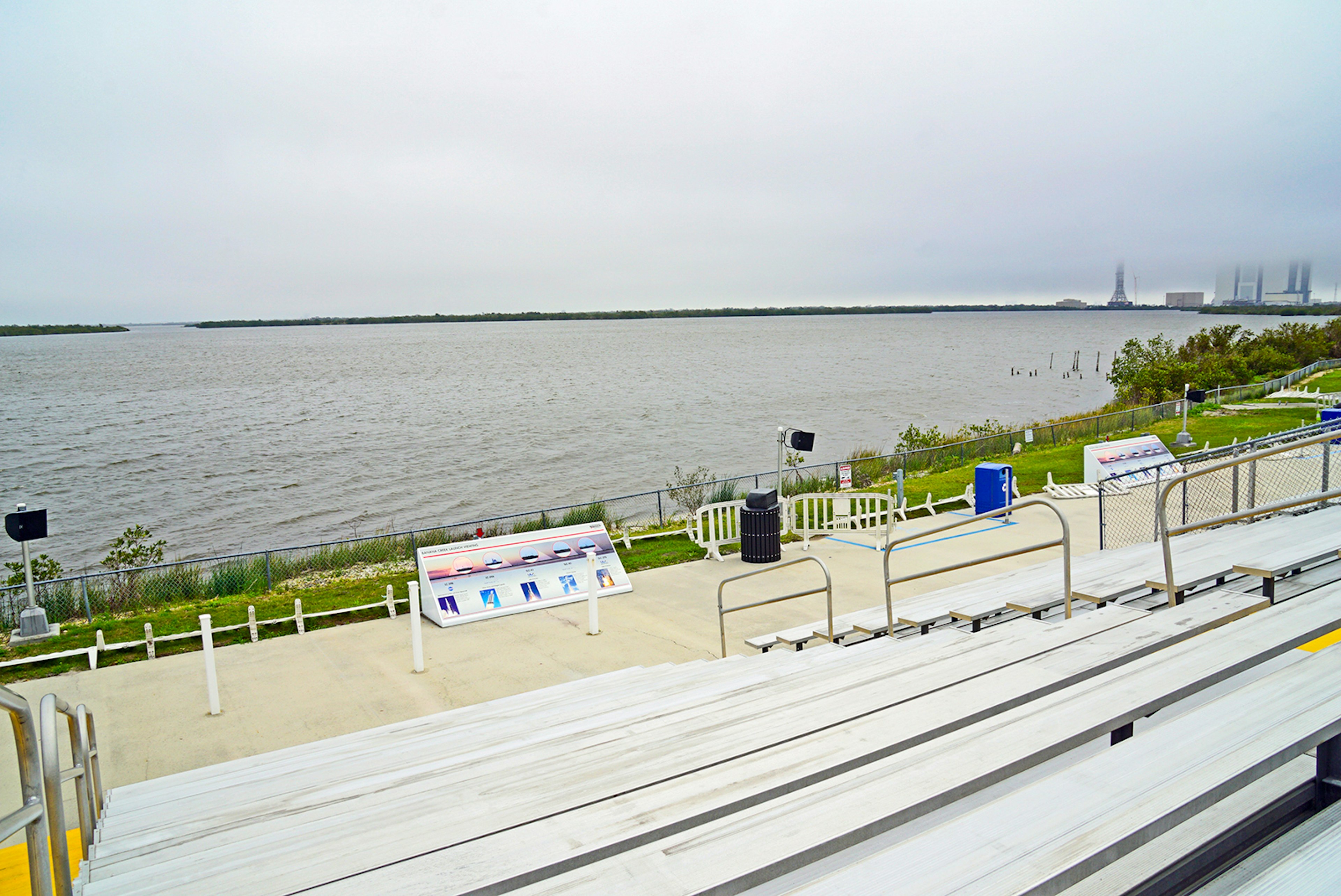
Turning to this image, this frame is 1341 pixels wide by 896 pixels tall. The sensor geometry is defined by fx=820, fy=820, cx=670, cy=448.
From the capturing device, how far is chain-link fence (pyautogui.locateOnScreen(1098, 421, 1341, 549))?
39.2ft

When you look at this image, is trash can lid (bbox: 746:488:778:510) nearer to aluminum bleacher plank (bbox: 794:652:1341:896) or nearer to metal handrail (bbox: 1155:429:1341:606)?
metal handrail (bbox: 1155:429:1341:606)

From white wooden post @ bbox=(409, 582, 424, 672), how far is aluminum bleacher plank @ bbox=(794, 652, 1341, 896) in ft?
27.9

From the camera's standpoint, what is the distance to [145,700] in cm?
973

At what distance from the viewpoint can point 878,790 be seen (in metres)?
2.89

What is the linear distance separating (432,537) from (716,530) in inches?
328

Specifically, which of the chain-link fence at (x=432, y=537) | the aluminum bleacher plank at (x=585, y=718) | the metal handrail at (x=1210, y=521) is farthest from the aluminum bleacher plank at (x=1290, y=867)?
the chain-link fence at (x=432, y=537)

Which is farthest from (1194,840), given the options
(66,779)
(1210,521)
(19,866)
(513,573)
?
(513,573)

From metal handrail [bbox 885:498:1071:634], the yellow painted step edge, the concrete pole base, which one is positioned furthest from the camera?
the concrete pole base

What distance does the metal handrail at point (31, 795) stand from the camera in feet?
9.24

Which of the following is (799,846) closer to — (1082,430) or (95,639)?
(95,639)

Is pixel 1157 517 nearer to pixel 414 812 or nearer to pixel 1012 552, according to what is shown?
pixel 1012 552

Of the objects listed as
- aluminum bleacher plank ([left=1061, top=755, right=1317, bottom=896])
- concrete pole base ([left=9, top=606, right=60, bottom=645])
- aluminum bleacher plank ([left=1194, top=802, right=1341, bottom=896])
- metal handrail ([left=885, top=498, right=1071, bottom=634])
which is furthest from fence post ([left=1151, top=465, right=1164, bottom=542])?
concrete pole base ([left=9, top=606, right=60, bottom=645])

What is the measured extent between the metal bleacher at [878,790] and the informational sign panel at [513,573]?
272 inches

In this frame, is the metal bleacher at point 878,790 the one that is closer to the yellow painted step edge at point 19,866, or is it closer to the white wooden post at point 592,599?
the yellow painted step edge at point 19,866
